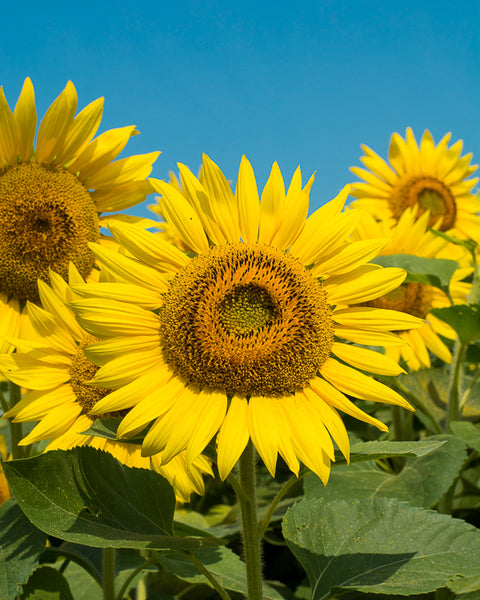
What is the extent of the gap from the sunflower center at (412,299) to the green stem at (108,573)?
2.16 m

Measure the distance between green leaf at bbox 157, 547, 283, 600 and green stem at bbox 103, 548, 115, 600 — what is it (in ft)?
0.55

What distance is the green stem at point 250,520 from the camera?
1.62 m

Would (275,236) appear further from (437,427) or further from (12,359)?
(437,427)

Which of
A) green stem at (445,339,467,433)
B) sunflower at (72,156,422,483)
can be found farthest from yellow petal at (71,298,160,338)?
green stem at (445,339,467,433)

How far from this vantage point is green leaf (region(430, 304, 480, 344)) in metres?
2.74

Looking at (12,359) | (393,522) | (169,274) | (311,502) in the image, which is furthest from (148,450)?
(12,359)

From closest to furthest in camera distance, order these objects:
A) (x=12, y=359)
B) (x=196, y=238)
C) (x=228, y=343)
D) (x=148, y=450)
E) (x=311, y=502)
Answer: (x=148, y=450), (x=228, y=343), (x=196, y=238), (x=311, y=502), (x=12, y=359)

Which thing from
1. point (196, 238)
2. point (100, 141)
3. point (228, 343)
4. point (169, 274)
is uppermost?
point (100, 141)

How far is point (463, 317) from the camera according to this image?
278 cm

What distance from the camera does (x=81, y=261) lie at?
2438 millimetres

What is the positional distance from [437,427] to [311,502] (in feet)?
4.57

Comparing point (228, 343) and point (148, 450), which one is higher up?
point (228, 343)

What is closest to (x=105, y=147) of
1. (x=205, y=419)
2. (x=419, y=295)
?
(x=205, y=419)

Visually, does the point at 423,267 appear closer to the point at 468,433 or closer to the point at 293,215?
the point at 468,433
